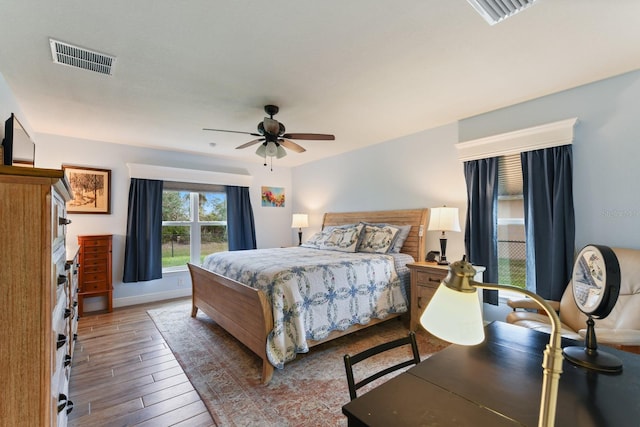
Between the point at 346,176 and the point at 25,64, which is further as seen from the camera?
the point at 346,176

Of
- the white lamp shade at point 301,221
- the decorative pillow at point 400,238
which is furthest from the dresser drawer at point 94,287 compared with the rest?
the decorative pillow at point 400,238

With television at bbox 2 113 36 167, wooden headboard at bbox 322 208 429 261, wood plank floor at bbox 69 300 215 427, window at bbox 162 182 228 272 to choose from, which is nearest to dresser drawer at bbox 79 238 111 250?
window at bbox 162 182 228 272

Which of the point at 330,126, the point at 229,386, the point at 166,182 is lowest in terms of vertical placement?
the point at 229,386

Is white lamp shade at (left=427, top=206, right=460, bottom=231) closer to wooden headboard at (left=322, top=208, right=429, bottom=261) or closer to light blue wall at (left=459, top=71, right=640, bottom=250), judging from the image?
wooden headboard at (left=322, top=208, right=429, bottom=261)

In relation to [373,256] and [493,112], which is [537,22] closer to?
[493,112]

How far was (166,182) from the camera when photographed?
4711 millimetres

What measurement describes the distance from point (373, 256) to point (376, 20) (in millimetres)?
2407

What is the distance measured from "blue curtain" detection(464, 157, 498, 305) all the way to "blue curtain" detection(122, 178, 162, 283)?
4.42 m

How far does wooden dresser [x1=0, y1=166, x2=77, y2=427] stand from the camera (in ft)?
3.20

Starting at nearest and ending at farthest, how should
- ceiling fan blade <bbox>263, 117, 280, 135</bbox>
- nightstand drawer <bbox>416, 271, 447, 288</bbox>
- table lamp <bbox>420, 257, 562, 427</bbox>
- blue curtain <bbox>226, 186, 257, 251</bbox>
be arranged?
table lamp <bbox>420, 257, 562, 427</bbox>, ceiling fan blade <bbox>263, 117, 280, 135</bbox>, nightstand drawer <bbox>416, 271, 447, 288</bbox>, blue curtain <bbox>226, 186, 257, 251</bbox>

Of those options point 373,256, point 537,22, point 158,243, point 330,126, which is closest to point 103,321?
point 158,243

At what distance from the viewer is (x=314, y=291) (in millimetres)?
2631

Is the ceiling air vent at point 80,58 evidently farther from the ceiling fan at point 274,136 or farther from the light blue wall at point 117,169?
Result: the light blue wall at point 117,169

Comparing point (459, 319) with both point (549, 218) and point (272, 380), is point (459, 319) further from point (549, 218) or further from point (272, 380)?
point (549, 218)
